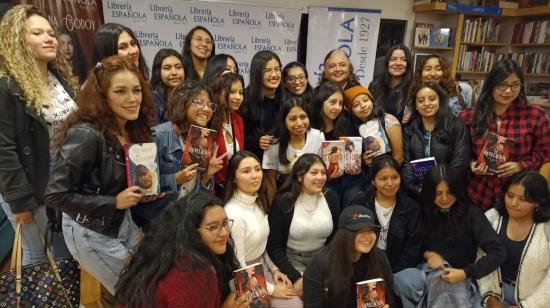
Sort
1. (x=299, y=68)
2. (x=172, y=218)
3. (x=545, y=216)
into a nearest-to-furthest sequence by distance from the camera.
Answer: (x=172, y=218), (x=545, y=216), (x=299, y=68)

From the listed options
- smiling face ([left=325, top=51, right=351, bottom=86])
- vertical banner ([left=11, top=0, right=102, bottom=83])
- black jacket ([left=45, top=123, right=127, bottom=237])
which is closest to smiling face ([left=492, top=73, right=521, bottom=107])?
smiling face ([left=325, top=51, right=351, bottom=86])

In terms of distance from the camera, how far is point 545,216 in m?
2.15

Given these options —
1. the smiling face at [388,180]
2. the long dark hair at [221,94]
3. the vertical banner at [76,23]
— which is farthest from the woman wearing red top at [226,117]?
the vertical banner at [76,23]

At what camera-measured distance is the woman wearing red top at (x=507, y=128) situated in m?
2.28

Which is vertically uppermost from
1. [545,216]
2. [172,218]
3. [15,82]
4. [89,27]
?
[89,27]

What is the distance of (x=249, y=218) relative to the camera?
217 centimetres

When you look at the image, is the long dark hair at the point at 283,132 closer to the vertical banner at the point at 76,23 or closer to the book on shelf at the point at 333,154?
the book on shelf at the point at 333,154

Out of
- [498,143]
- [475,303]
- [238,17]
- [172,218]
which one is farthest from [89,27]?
[475,303]

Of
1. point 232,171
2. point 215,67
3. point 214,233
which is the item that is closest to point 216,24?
point 215,67

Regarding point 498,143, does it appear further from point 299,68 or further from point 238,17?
point 238,17

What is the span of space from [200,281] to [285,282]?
1.03 m

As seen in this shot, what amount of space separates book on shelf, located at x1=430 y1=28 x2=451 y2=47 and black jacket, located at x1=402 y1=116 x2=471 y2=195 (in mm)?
3423

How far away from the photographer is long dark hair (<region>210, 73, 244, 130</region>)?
2297 mm

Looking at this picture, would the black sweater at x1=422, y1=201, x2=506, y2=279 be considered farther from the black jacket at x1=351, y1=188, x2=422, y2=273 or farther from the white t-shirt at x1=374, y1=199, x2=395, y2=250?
the white t-shirt at x1=374, y1=199, x2=395, y2=250
